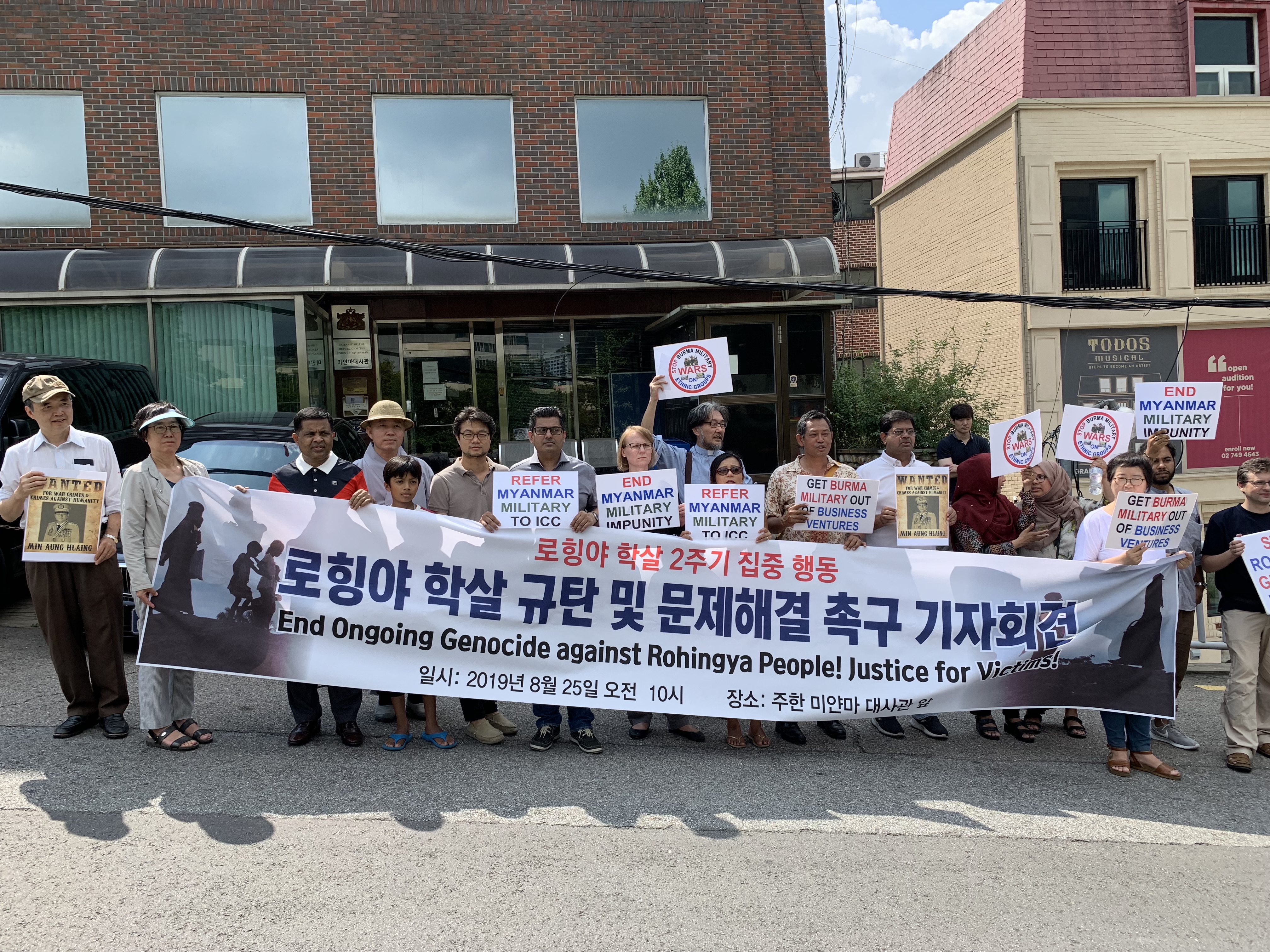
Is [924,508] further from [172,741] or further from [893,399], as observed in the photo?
[893,399]

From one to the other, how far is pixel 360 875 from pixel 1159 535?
15.5 feet

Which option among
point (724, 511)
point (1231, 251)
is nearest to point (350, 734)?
point (724, 511)

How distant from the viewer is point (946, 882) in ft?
13.3

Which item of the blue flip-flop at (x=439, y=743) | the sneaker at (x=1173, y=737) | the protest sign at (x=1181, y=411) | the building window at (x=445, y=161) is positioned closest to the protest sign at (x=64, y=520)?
the blue flip-flop at (x=439, y=743)

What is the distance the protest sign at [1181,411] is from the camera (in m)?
6.63

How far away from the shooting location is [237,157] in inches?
538

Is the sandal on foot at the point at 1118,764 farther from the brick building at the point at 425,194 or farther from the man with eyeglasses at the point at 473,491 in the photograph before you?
the brick building at the point at 425,194

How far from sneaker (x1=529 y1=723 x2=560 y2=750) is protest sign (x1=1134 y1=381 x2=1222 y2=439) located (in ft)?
14.7

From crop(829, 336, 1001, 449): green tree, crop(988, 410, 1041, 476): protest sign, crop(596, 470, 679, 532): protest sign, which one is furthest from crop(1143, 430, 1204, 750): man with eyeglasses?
crop(829, 336, 1001, 449): green tree

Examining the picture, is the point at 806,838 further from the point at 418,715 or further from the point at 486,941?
the point at 418,715

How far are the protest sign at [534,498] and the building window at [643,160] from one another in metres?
9.45

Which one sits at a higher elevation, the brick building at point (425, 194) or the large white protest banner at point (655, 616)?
the brick building at point (425, 194)

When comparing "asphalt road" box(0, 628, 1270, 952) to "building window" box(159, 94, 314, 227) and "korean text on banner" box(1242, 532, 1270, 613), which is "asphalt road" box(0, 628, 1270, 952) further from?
"building window" box(159, 94, 314, 227)

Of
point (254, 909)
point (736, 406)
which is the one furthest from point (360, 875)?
point (736, 406)
